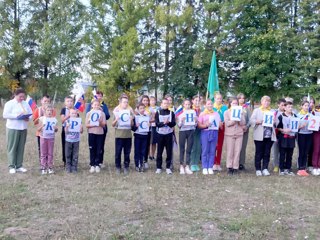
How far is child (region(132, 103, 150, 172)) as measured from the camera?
28.1 feet

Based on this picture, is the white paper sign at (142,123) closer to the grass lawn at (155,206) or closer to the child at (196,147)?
the grass lawn at (155,206)

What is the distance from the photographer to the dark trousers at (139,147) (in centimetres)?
867

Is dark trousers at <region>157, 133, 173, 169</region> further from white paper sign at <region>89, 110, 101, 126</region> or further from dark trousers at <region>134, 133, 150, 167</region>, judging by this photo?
white paper sign at <region>89, 110, 101, 126</region>

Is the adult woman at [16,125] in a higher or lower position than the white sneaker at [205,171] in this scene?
higher

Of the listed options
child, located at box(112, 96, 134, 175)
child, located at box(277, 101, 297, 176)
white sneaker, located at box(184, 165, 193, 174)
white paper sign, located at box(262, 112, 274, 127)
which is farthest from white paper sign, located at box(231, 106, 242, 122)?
child, located at box(112, 96, 134, 175)

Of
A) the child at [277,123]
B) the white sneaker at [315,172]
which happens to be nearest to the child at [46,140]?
the child at [277,123]

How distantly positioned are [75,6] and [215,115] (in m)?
25.4

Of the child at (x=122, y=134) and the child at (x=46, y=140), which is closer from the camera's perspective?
the child at (x=46, y=140)

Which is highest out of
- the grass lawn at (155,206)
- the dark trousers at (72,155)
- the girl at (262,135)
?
the girl at (262,135)

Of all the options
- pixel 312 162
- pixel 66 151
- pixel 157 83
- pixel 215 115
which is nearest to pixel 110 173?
pixel 66 151

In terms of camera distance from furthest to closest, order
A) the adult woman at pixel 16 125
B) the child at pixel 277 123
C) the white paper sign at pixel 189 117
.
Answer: the child at pixel 277 123
the white paper sign at pixel 189 117
the adult woman at pixel 16 125

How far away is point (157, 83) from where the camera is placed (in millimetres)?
32594

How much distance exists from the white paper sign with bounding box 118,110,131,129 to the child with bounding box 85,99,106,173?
0.48 metres

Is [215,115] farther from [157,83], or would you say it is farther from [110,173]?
[157,83]
